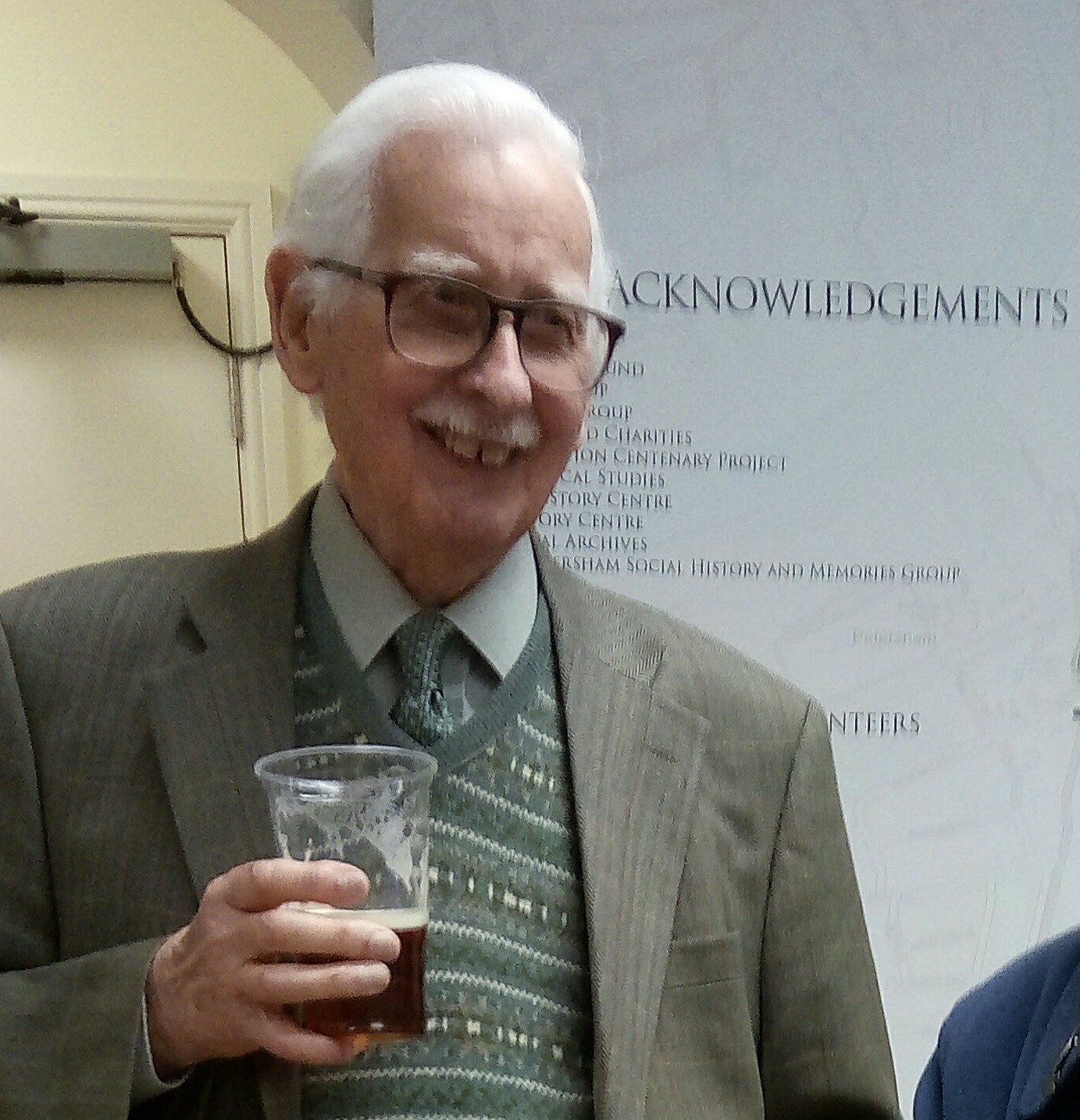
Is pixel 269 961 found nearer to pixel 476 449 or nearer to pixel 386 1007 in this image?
pixel 386 1007

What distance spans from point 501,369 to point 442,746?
0.31 m

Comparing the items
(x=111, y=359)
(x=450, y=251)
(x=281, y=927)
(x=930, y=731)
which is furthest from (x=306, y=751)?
(x=111, y=359)

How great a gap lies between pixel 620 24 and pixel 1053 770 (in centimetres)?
125

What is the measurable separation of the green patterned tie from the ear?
9.0 inches

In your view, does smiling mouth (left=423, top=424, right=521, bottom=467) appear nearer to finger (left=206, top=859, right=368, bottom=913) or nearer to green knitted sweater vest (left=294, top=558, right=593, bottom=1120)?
green knitted sweater vest (left=294, top=558, right=593, bottom=1120)

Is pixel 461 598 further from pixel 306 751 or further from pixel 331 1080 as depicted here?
pixel 331 1080

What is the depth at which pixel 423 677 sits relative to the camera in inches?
38.7

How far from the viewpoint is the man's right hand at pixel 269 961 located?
0.71 metres

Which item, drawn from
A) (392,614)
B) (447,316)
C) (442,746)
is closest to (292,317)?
(447,316)

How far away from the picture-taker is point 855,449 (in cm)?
171

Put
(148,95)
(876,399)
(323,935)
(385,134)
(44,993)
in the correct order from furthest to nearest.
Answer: (148,95), (876,399), (385,134), (44,993), (323,935)

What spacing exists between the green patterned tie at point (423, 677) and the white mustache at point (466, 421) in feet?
0.54

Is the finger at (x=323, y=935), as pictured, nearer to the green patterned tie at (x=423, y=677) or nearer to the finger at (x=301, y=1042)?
the finger at (x=301, y=1042)

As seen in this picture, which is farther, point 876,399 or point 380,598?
point 876,399
